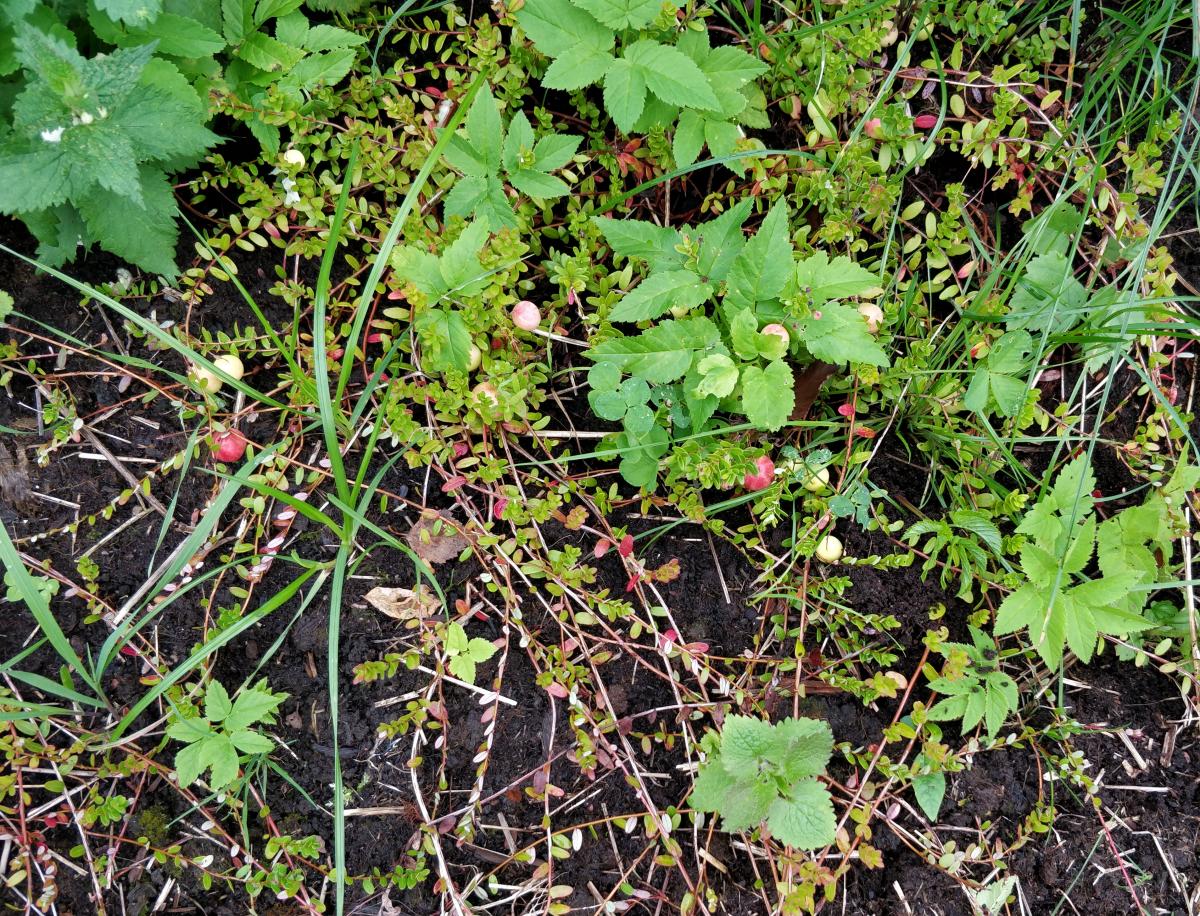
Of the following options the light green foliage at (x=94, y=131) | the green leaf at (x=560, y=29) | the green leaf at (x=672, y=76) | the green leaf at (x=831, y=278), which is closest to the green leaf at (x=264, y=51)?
the light green foliage at (x=94, y=131)

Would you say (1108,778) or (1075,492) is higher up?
(1075,492)


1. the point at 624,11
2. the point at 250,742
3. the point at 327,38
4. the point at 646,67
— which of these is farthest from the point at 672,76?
the point at 250,742

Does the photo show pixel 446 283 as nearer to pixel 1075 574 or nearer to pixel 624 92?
pixel 624 92

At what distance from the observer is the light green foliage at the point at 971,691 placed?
1966 mm

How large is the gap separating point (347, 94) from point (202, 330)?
0.78 meters

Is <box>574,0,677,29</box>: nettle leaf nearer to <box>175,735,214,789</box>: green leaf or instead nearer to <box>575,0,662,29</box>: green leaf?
<box>575,0,662,29</box>: green leaf

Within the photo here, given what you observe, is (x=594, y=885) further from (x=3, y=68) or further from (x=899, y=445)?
(x=3, y=68)

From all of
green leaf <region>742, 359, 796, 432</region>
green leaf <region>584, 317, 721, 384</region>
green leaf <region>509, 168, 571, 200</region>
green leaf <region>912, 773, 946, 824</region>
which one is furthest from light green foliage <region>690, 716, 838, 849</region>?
green leaf <region>509, 168, 571, 200</region>

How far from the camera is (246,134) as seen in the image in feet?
7.48

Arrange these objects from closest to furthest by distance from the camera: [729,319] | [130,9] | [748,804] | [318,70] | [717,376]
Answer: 1. [130,9]
2. [748,804]
3. [717,376]
4. [729,319]
5. [318,70]

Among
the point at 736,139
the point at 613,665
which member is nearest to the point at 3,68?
the point at 736,139

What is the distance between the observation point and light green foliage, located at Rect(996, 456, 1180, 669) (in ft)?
6.46

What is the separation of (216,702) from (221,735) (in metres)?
0.07

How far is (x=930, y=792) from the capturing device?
77.9 inches
